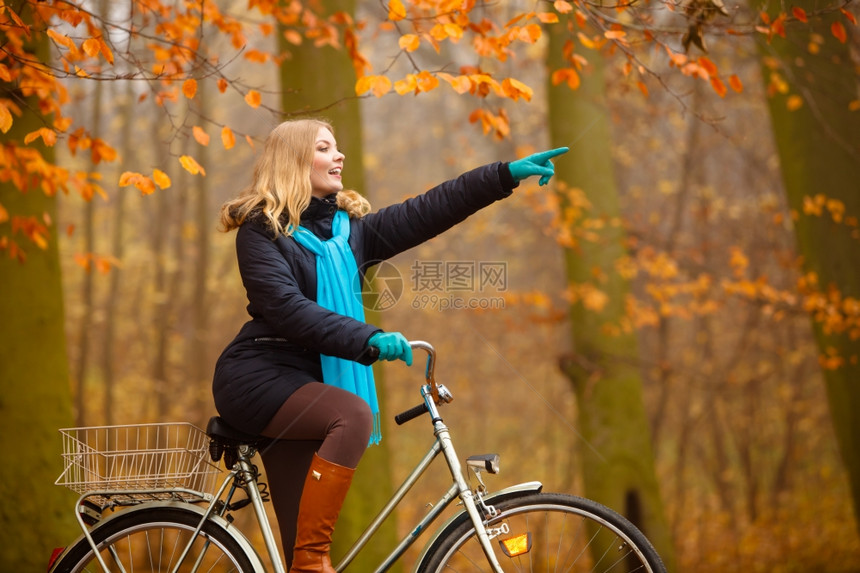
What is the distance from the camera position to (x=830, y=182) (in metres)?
5.89

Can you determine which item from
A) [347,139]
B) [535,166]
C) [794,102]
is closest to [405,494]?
[535,166]

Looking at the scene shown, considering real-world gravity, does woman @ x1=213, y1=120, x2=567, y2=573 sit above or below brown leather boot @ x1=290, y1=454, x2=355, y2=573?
above

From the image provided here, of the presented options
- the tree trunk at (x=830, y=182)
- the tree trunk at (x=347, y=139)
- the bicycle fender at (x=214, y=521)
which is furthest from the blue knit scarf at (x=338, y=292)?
the tree trunk at (x=830, y=182)

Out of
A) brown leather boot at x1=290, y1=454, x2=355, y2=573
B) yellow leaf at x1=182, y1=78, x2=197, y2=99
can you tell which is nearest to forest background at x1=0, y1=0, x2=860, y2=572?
yellow leaf at x1=182, y1=78, x2=197, y2=99

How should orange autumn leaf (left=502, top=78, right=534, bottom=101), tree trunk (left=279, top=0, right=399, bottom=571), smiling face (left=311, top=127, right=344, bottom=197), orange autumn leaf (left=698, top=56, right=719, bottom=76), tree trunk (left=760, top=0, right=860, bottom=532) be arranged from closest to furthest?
smiling face (left=311, top=127, right=344, bottom=197), orange autumn leaf (left=502, top=78, right=534, bottom=101), orange autumn leaf (left=698, top=56, right=719, bottom=76), tree trunk (left=279, top=0, right=399, bottom=571), tree trunk (left=760, top=0, right=860, bottom=532)

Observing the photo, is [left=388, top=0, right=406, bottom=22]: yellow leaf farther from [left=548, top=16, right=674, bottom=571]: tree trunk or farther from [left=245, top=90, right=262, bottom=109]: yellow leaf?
[left=548, top=16, right=674, bottom=571]: tree trunk

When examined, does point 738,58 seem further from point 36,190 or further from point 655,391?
point 36,190

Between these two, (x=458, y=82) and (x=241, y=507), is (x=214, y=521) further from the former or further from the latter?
(x=458, y=82)

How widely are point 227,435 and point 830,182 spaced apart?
5.07m

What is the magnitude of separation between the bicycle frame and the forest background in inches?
35.6

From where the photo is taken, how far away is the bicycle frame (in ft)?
8.07

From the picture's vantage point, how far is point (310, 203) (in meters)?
2.89

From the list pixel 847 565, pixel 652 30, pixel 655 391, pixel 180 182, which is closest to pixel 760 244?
pixel 655 391

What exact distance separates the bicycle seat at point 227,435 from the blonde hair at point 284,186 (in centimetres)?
68
